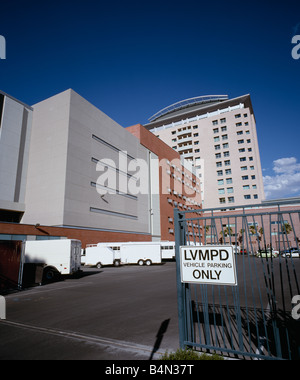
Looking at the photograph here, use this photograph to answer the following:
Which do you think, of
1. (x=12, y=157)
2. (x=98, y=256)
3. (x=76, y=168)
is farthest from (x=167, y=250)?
(x=12, y=157)

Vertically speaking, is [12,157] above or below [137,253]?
above

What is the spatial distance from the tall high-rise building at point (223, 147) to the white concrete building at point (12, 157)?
48891 mm

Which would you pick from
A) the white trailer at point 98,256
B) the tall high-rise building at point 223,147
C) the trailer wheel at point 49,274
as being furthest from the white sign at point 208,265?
the tall high-rise building at point 223,147

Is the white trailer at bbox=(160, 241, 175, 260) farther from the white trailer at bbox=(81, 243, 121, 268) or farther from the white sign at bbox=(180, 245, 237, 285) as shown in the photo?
the white sign at bbox=(180, 245, 237, 285)

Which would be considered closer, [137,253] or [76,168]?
[137,253]

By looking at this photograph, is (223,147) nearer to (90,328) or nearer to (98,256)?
(98,256)

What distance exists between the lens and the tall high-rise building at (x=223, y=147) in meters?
67.0

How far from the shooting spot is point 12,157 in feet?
104

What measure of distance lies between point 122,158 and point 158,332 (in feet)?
121

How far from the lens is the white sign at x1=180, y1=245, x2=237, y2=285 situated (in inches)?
148

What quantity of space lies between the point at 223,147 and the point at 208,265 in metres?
72.5

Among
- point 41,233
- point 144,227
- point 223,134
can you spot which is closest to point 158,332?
point 41,233

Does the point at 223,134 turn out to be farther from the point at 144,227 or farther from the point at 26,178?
the point at 26,178

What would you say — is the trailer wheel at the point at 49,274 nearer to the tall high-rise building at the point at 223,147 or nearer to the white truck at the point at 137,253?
the white truck at the point at 137,253
